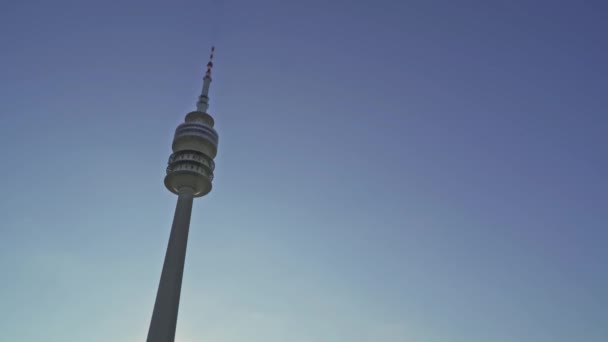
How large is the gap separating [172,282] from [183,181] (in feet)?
60.2

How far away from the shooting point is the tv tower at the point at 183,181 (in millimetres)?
80188

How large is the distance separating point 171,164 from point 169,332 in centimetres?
2928

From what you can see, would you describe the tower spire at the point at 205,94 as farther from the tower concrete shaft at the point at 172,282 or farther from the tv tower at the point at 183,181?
the tower concrete shaft at the point at 172,282

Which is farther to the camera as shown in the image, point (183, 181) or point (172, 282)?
point (183, 181)

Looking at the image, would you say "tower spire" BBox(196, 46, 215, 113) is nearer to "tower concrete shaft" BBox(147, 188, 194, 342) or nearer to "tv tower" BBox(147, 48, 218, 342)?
"tv tower" BBox(147, 48, 218, 342)

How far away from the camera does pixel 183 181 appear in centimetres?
9100

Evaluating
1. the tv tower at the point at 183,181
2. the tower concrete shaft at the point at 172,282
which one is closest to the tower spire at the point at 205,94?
the tv tower at the point at 183,181

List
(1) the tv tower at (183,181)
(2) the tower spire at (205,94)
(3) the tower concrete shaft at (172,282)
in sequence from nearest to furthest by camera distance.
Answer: (3) the tower concrete shaft at (172,282)
(1) the tv tower at (183,181)
(2) the tower spire at (205,94)

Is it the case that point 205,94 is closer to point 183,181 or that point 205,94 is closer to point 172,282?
point 183,181

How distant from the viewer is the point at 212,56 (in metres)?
109

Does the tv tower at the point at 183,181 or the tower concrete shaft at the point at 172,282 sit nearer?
the tower concrete shaft at the point at 172,282

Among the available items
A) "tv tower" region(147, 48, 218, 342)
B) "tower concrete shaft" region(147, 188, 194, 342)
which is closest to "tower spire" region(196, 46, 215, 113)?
"tv tower" region(147, 48, 218, 342)

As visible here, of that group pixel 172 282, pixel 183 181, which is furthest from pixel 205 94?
pixel 172 282

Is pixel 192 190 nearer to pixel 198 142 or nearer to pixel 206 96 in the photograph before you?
pixel 198 142
